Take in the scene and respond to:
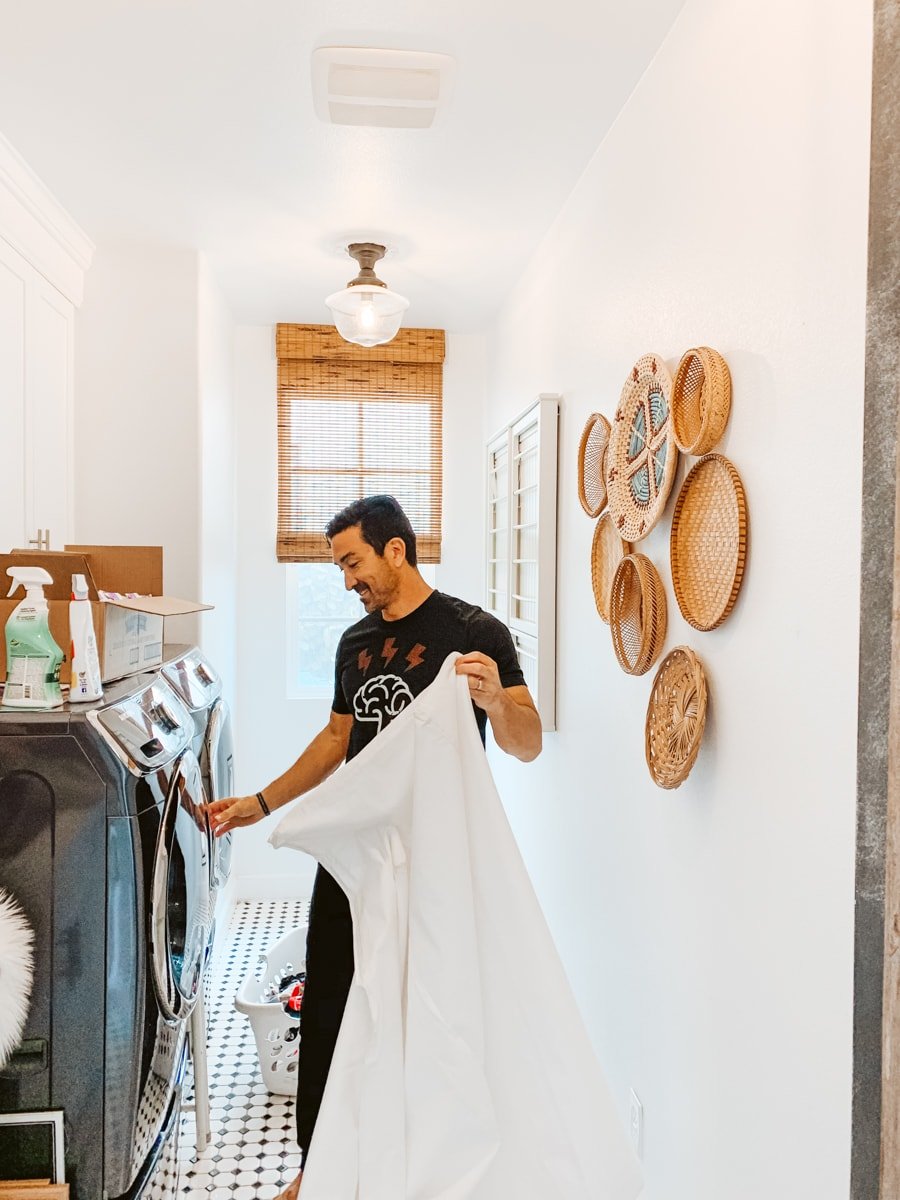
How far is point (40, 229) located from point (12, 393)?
528 mm

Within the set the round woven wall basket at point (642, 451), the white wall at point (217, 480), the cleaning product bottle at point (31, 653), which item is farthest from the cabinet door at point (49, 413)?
the round woven wall basket at point (642, 451)

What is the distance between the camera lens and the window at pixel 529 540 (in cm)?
274

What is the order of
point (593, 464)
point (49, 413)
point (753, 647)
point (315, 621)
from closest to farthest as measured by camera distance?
point (753, 647)
point (593, 464)
point (49, 413)
point (315, 621)

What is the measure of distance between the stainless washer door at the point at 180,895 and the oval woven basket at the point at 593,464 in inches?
44.8

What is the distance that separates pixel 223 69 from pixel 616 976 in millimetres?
2144

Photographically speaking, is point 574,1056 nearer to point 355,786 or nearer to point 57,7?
point 355,786

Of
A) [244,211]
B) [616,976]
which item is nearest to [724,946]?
[616,976]

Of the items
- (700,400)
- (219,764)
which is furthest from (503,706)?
(219,764)

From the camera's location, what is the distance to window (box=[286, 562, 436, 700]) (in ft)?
14.1

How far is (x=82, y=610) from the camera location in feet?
5.78

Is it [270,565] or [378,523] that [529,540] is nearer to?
[378,523]

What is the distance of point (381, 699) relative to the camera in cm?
206

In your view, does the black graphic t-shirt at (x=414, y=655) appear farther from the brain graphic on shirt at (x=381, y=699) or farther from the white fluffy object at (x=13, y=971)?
the white fluffy object at (x=13, y=971)

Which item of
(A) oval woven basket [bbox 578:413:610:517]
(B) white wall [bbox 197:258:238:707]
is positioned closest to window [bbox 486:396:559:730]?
(A) oval woven basket [bbox 578:413:610:517]
